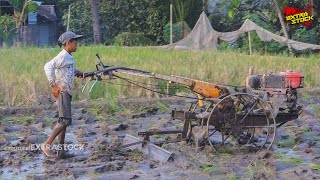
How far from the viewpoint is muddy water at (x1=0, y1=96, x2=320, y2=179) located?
5.79m

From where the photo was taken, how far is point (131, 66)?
12227mm

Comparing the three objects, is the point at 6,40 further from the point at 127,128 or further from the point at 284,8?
the point at 127,128

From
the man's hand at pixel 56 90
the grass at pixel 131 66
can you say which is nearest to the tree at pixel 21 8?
the grass at pixel 131 66

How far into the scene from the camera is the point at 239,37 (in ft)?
70.0

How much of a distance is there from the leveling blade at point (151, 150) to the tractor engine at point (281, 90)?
1.33 metres

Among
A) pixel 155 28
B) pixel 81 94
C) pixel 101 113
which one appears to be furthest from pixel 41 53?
pixel 155 28

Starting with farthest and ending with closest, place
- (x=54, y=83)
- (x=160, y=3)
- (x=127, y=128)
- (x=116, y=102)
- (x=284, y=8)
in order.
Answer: (x=160, y=3) < (x=284, y=8) < (x=116, y=102) < (x=127, y=128) < (x=54, y=83)

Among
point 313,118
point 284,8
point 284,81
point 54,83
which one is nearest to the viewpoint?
point 54,83

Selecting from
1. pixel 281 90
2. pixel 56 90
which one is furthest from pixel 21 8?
pixel 281 90

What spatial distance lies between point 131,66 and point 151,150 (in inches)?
228

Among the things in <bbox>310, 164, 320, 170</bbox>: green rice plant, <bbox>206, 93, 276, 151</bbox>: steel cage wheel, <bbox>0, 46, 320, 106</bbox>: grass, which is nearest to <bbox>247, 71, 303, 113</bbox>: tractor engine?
<bbox>206, 93, 276, 151</bbox>: steel cage wheel

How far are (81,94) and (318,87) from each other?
14.0 ft

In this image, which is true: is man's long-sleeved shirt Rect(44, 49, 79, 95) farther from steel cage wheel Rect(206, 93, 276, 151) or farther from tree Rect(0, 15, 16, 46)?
tree Rect(0, 15, 16, 46)

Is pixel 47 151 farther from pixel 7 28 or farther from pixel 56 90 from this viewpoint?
pixel 7 28
